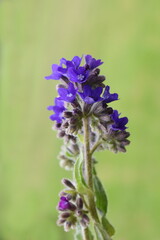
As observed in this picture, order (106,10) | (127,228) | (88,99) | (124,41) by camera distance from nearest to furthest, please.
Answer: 1. (88,99)
2. (127,228)
3. (124,41)
4. (106,10)

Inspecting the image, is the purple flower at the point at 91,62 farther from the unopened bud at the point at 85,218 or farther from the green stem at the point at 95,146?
the unopened bud at the point at 85,218

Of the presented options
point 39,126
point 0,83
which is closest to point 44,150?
point 39,126

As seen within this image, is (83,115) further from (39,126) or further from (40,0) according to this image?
(40,0)

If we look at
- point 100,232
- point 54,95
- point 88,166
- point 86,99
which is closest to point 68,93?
point 86,99

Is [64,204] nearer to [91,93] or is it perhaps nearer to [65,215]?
[65,215]

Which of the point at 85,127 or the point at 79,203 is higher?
the point at 85,127
